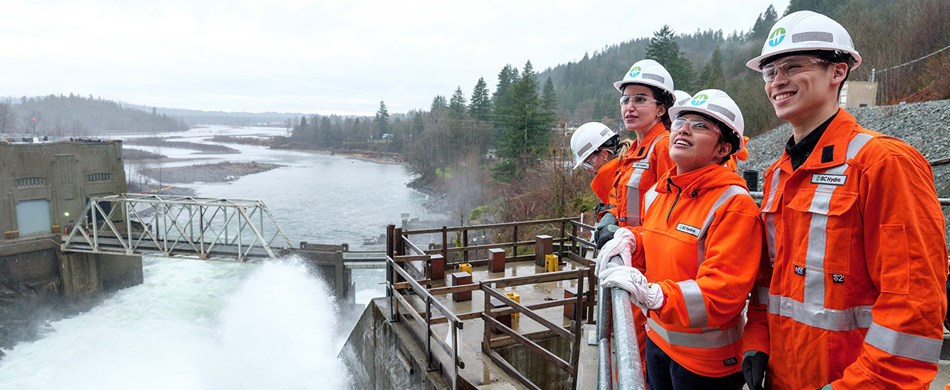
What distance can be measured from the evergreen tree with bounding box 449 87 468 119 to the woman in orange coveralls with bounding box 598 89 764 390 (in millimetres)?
65361

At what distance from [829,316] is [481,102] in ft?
206

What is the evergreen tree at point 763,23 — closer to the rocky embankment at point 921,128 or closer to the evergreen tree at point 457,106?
the evergreen tree at point 457,106

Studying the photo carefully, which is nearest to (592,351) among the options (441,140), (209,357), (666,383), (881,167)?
(666,383)

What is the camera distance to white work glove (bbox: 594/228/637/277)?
2.70 meters

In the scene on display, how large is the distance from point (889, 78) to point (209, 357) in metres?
37.8

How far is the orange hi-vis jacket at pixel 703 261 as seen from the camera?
2295 mm

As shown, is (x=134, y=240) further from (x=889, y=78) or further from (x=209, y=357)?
(x=889, y=78)

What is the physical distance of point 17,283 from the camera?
26547 millimetres

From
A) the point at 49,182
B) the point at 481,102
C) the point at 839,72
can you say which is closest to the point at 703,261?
the point at 839,72

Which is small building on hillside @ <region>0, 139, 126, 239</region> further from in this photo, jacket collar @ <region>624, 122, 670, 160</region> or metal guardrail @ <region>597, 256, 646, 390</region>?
metal guardrail @ <region>597, 256, 646, 390</region>

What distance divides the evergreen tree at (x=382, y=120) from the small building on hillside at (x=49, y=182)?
81910mm

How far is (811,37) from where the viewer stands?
217cm

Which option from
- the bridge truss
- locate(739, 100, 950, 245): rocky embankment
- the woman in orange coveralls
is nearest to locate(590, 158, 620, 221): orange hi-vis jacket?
the woman in orange coveralls

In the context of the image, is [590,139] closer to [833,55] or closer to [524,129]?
[833,55]
